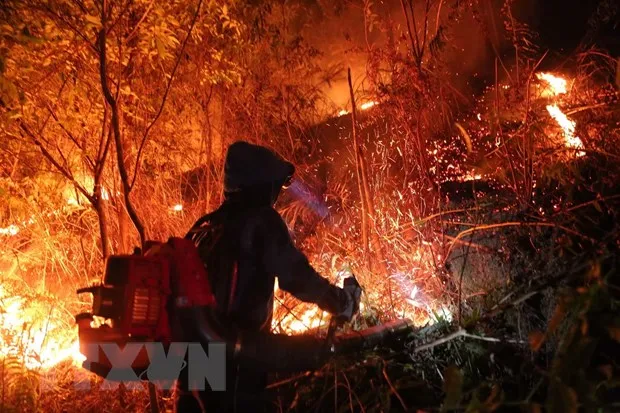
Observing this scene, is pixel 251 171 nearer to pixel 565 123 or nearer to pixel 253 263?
pixel 253 263

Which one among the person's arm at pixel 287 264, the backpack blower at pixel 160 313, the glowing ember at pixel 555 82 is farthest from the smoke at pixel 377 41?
the backpack blower at pixel 160 313

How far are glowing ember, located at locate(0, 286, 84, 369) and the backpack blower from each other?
8.23 ft

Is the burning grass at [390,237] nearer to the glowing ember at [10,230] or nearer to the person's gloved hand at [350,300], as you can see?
the glowing ember at [10,230]

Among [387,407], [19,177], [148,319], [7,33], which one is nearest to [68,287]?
[19,177]

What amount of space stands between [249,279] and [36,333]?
141 inches

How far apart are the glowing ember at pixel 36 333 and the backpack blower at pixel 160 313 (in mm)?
2510

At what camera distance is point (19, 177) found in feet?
19.6

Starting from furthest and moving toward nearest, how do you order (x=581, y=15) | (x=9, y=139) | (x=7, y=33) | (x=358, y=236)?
1. (x=581, y=15)
2. (x=358, y=236)
3. (x=9, y=139)
4. (x=7, y=33)

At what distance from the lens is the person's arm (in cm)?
270

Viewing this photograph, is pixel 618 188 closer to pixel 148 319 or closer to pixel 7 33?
pixel 148 319

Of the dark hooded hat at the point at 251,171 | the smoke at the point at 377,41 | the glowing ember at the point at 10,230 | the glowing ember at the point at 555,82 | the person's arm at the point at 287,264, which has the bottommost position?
the person's arm at the point at 287,264

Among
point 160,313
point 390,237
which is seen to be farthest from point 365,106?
point 160,313

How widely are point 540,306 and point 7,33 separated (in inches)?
179

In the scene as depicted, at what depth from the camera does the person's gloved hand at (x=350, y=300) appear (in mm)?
2818
